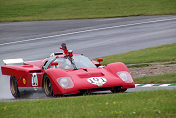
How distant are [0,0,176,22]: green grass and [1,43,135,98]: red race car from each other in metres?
25.6

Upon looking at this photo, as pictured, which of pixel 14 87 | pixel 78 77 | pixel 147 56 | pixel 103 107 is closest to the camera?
pixel 103 107

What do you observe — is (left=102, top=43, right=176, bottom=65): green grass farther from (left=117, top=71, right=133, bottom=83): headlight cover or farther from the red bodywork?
(left=117, top=71, right=133, bottom=83): headlight cover

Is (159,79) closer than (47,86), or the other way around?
(47,86)

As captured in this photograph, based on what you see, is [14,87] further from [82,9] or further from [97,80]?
[82,9]

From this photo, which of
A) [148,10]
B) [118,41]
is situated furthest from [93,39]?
[148,10]

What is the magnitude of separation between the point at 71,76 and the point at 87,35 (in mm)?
19745

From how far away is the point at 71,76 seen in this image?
39.5 ft

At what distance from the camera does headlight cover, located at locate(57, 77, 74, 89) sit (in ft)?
38.4

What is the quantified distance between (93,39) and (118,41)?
1941 millimetres

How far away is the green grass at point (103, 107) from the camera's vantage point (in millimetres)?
7941

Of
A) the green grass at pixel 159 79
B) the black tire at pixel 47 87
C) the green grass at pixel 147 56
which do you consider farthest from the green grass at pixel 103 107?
the green grass at pixel 147 56

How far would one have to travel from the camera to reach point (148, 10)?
40562mm

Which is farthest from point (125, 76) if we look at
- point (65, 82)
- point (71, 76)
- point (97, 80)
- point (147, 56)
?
point (147, 56)

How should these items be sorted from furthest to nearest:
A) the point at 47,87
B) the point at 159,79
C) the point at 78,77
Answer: the point at 159,79 < the point at 47,87 < the point at 78,77
